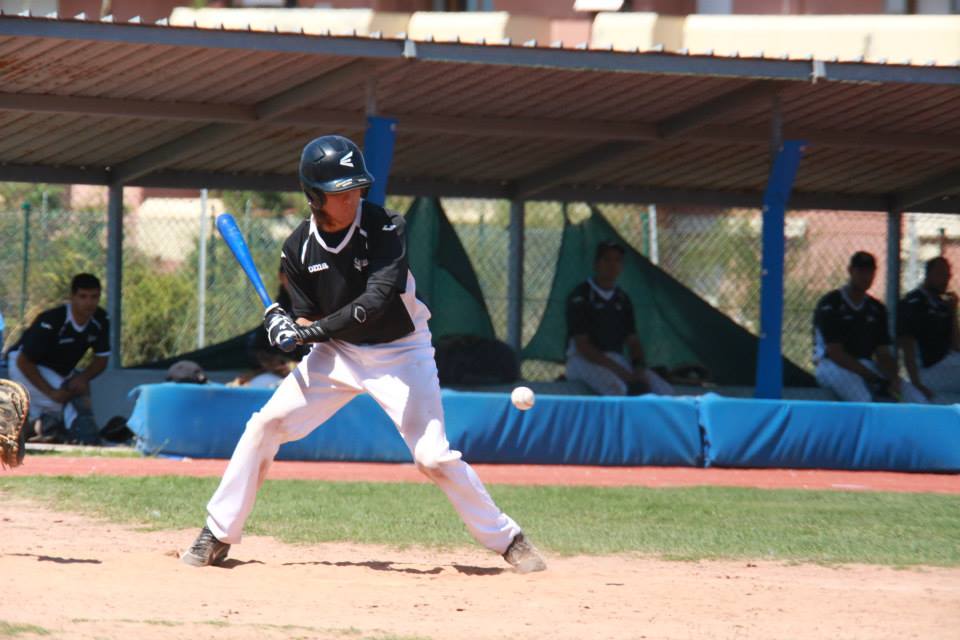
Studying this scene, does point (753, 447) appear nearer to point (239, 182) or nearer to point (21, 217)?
point (239, 182)

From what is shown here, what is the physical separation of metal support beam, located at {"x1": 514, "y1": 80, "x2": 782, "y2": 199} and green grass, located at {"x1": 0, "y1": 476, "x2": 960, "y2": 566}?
3.85 meters

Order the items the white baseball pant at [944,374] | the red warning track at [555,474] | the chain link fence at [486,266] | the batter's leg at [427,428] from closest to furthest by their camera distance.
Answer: the batter's leg at [427,428] → the red warning track at [555,474] → the white baseball pant at [944,374] → the chain link fence at [486,266]

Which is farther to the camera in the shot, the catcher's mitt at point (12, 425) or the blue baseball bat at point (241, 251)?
the blue baseball bat at point (241, 251)

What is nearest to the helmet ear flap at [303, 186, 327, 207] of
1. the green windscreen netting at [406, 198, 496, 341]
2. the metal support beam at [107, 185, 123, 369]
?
the metal support beam at [107, 185, 123, 369]

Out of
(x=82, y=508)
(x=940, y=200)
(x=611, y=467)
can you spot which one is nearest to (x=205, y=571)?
(x=82, y=508)

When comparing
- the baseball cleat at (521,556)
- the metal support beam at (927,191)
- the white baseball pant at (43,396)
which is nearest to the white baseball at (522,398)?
the baseball cleat at (521,556)

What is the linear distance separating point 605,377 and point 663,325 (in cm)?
173

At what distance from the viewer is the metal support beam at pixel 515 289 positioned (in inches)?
604

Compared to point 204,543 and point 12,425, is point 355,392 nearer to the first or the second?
point 204,543

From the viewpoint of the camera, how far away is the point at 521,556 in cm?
646

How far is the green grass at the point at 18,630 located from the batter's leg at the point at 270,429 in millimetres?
1397

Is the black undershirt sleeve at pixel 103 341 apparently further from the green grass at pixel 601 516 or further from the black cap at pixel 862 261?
the black cap at pixel 862 261

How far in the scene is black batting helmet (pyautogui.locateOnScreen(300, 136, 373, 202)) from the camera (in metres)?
6.05

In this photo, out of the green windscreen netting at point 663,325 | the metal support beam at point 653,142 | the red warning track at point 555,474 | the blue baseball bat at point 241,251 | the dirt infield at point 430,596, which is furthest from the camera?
the green windscreen netting at point 663,325
